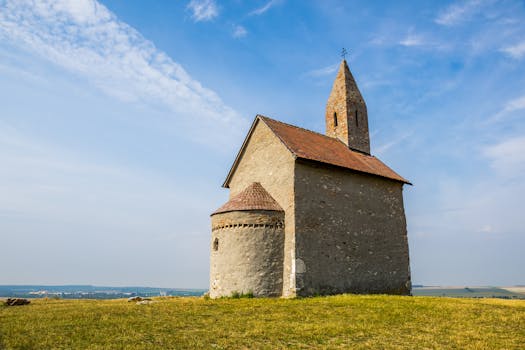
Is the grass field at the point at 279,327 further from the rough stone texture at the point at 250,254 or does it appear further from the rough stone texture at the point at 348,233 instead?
the rough stone texture at the point at 348,233

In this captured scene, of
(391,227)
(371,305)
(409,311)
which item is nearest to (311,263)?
(371,305)

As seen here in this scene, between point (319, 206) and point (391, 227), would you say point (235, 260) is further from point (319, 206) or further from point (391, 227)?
point (391, 227)

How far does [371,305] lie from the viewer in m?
14.5

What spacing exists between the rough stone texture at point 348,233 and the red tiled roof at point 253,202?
150 centimetres

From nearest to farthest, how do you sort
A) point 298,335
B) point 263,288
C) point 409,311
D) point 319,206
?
point 298,335, point 409,311, point 263,288, point 319,206

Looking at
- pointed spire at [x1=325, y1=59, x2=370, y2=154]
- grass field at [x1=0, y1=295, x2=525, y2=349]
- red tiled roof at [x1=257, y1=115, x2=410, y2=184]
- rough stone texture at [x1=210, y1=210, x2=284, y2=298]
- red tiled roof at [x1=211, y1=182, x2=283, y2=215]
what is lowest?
grass field at [x1=0, y1=295, x2=525, y2=349]

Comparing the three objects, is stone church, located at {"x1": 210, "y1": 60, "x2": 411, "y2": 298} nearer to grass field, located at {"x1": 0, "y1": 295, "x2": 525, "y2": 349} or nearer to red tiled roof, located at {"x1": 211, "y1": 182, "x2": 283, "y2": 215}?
red tiled roof, located at {"x1": 211, "y1": 182, "x2": 283, "y2": 215}

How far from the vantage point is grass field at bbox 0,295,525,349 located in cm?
894

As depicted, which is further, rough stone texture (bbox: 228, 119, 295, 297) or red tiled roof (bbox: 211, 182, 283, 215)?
red tiled roof (bbox: 211, 182, 283, 215)

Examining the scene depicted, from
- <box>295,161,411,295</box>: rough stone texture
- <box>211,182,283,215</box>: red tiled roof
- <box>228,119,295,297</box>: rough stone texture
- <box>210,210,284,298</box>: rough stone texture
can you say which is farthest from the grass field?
<box>211,182,283,215</box>: red tiled roof

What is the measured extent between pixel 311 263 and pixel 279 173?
477 cm

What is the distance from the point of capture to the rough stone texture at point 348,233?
18.3m

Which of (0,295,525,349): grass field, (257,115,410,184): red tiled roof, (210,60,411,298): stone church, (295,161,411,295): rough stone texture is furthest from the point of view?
(257,115,410,184): red tiled roof

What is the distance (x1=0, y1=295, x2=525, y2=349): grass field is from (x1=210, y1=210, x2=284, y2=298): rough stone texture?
257 cm
